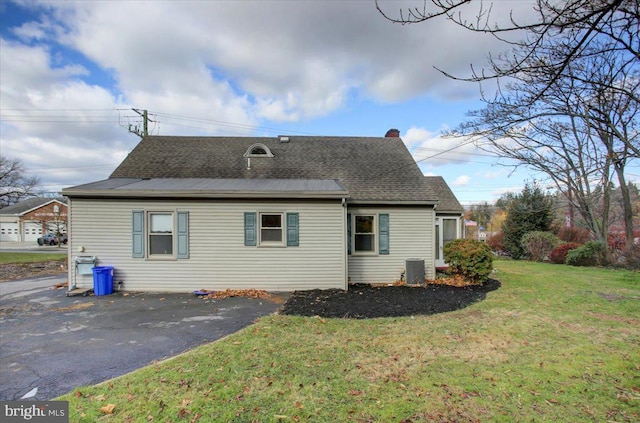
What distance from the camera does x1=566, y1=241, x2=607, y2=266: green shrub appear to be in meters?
15.7

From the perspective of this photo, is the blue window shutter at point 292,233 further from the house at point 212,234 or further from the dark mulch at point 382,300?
the dark mulch at point 382,300

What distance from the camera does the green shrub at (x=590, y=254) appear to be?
15.7 meters

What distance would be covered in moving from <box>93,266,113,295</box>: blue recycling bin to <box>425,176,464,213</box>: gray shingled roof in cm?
1182

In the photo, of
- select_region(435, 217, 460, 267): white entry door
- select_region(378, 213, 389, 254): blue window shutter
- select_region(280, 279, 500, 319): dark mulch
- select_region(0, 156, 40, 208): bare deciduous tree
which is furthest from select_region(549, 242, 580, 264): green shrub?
select_region(0, 156, 40, 208): bare deciduous tree

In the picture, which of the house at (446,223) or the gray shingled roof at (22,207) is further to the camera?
the gray shingled roof at (22,207)

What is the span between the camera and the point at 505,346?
16.6 feet

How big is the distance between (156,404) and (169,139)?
13551 millimetres

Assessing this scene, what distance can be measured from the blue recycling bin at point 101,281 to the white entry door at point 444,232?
12261mm

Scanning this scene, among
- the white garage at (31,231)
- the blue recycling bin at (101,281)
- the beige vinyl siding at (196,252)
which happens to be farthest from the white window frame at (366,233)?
the white garage at (31,231)

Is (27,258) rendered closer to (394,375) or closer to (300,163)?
(300,163)

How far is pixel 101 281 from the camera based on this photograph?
890cm

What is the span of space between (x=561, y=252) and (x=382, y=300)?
14.7 meters

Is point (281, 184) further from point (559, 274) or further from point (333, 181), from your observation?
point (559, 274)

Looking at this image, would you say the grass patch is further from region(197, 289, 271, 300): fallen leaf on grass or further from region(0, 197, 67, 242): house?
region(0, 197, 67, 242): house
